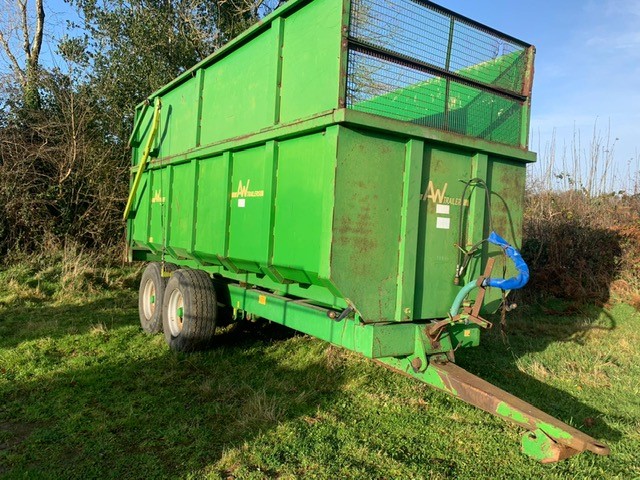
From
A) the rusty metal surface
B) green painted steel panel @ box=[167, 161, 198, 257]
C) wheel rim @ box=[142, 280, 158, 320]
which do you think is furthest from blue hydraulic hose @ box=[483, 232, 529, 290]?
wheel rim @ box=[142, 280, 158, 320]

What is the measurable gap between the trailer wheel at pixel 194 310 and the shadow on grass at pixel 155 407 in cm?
17

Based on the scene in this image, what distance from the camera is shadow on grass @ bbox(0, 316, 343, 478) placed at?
3258 millimetres

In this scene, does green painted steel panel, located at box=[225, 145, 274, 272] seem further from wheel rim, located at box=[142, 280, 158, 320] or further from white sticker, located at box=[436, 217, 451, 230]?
wheel rim, located at box=[142, 280, 158, 320]

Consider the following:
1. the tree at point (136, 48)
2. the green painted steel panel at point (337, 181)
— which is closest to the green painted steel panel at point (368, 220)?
the green painted steel panel at point (337, 181)

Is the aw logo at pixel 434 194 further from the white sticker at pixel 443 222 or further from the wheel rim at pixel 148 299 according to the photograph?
the wheel rim at pixel 148 299

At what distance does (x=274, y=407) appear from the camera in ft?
12.9

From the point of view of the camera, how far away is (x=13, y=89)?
38.3ft

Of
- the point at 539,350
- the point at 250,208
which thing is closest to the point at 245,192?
the point at 250,208

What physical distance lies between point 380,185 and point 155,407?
2.60 meters

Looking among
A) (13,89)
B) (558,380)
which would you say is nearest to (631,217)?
(558,380)

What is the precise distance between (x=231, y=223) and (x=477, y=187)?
2338mm

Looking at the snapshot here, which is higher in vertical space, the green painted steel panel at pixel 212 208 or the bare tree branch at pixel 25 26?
the bare tree branch at pixel 25 26

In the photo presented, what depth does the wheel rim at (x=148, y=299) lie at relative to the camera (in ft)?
21.6

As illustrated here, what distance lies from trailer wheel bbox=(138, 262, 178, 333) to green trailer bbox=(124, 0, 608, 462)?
162 centimetres
